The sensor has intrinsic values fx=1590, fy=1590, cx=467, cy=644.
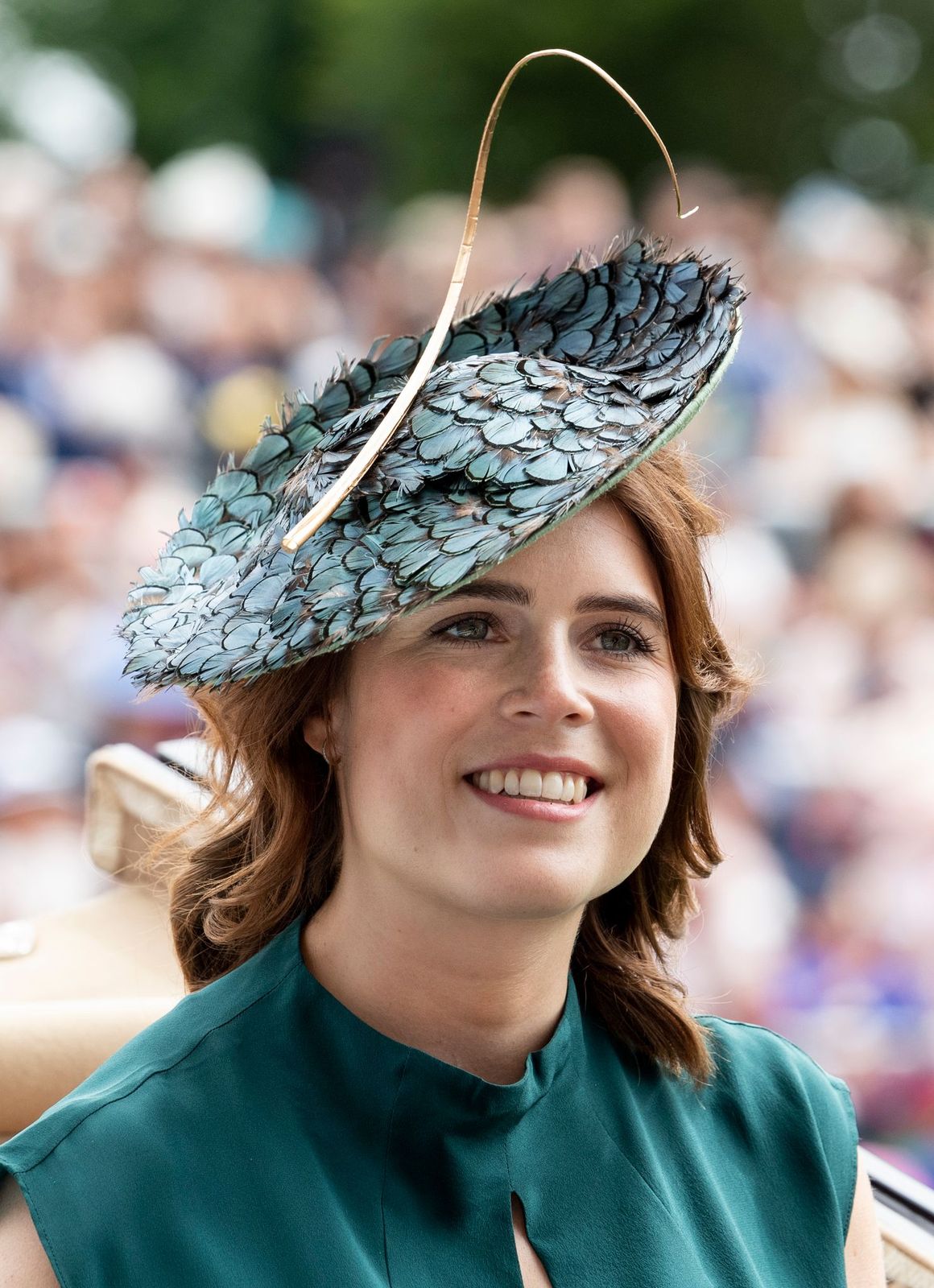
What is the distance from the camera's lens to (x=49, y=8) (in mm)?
10797

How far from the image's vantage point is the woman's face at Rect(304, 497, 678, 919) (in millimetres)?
1165

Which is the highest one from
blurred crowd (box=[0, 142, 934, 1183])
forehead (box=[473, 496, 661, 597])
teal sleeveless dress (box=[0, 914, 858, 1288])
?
blurred crowd (box=[0, 142, 934, 1183])

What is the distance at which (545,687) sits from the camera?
117cm

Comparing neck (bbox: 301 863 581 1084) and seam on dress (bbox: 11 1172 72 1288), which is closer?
seam on dress (bbox: 11 1172 72 1288)

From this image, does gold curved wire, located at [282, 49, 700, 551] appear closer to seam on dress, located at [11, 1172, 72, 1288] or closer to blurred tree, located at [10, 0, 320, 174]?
seam on dress, located at [11, 1172, 72, 1288]

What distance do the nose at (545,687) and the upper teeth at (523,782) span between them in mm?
40

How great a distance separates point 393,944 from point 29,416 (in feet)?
11.6

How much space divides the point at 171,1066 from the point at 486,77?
11.1 m

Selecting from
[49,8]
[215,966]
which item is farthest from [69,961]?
[49,8]

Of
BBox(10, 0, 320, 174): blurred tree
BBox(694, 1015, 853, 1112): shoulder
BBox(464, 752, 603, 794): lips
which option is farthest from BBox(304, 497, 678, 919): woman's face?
BBox(10, 0, 320, 174): blurred tree

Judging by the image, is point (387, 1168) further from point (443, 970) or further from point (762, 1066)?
point (762, 1066)

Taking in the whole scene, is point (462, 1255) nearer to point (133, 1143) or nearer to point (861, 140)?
point (133, 1143)

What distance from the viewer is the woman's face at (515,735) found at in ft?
3.82

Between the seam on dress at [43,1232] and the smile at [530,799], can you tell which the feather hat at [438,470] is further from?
the seam on dress at [43,1232]
